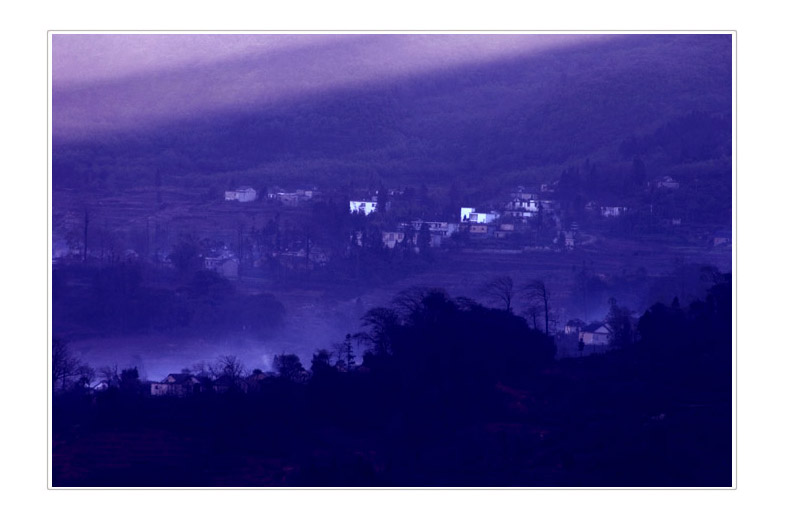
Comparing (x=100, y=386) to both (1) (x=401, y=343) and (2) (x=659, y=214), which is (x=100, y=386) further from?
(2) (x=659, y=214)

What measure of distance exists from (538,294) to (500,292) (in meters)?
0.35

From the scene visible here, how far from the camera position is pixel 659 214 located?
925 centimetres

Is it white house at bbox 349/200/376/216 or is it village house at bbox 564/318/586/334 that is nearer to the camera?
village house at bbox 564/318/586/334

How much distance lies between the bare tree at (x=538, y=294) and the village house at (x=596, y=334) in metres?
0.37

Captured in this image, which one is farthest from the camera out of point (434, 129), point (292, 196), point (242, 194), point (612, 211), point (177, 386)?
point (434, 129)

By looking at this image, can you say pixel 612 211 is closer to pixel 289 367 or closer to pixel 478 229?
pixel 478 229

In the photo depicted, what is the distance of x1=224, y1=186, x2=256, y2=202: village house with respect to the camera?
376 inches

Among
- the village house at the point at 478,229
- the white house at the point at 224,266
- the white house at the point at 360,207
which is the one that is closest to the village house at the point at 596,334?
the village house at the point at 478,229

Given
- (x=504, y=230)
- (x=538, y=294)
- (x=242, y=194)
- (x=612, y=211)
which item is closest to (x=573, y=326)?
(x=538, y=294)

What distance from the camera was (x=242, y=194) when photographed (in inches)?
377

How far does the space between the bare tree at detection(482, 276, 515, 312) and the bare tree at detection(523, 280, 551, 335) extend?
5.5 inches

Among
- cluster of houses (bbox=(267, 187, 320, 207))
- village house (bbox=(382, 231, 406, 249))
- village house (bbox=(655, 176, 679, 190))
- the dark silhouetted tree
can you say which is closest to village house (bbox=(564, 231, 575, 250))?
village house (bbox=(655, 176, 679, 190))

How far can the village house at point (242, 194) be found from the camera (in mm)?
9547

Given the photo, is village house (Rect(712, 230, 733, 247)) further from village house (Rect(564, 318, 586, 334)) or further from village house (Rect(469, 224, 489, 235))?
village house (Rect(469, 224, 489, 235))
